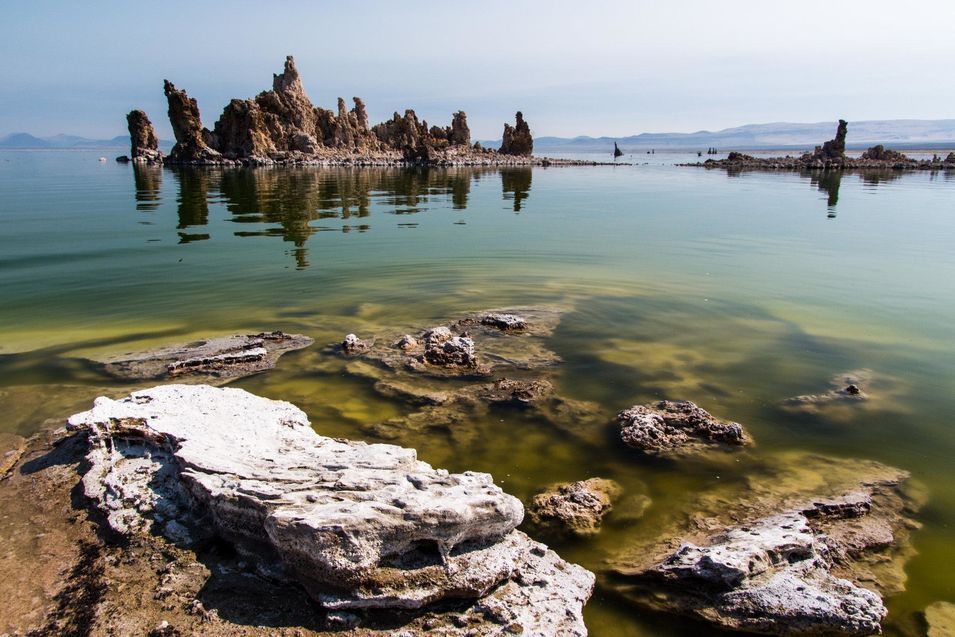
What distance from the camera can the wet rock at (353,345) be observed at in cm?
850

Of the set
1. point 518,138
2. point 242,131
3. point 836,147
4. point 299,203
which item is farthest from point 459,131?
point 299,203

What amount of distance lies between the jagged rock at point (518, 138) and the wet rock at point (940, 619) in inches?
4564

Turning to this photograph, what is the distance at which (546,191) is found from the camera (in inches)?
1570

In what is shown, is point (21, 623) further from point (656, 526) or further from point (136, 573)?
point (656, 526)

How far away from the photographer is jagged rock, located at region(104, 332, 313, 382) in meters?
7.50

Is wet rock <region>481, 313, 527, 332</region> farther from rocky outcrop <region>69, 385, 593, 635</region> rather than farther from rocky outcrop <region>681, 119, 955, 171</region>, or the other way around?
rocky outcrop <region>681, 119, 955, 171</region>

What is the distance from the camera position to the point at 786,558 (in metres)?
3.96

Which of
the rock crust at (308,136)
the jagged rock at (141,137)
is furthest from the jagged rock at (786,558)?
the jagged rock at (141,137)

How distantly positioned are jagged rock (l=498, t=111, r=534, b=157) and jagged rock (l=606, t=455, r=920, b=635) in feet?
376

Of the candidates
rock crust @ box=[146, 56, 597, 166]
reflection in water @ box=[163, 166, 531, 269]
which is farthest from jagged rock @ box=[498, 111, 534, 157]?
reflection in water @ box=[163, 166, 531, 269]

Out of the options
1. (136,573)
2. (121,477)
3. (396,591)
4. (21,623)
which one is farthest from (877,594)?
(121,477)

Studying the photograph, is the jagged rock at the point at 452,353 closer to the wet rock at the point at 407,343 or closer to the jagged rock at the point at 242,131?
the wet rock at the point at 407,343

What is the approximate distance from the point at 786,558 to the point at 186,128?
91.8m

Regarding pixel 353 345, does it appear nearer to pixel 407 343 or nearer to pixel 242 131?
pixel 407 343
